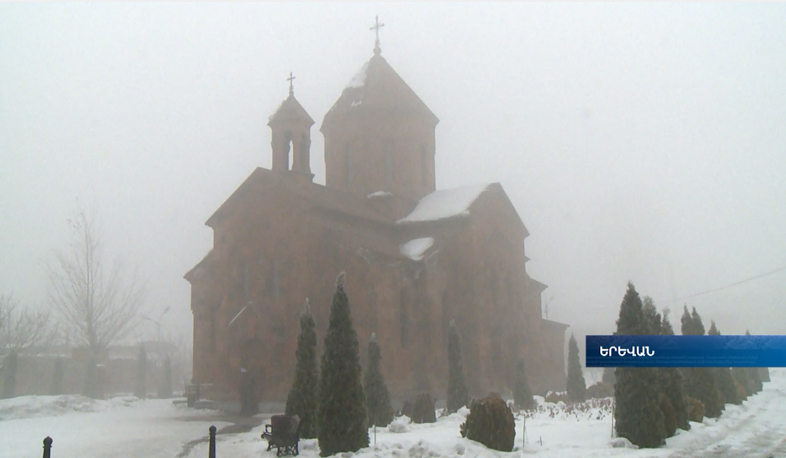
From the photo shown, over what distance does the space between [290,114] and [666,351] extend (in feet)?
51.1

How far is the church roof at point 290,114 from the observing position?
926 inches

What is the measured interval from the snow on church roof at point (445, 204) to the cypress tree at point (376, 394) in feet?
29.2

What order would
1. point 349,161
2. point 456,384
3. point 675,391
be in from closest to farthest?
point 675,391
point 456,384
point 349,161

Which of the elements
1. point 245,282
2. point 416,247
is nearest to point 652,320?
point 416,247

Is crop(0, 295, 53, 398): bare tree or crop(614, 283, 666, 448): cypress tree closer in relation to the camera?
crop(614, 283, 666, 448): cypress tree

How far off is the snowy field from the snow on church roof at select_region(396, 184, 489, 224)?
8413 millimetres

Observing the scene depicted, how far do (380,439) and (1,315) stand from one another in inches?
1152

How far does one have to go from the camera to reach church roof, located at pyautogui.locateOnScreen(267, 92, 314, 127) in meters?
23.5

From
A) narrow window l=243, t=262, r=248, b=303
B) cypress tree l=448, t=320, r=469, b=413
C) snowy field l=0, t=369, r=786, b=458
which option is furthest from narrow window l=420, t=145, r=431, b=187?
snowy field l=0, t=369, r=786, b=458

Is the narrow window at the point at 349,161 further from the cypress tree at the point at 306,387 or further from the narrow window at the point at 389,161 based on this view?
the cypress tree at the point at 306,387

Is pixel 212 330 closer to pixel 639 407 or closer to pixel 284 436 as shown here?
pixel 284 436

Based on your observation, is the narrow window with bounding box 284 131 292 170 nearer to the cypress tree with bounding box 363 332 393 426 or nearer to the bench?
the cypress tree with bounding box 363 332 393 426

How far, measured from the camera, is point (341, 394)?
38.1 feet

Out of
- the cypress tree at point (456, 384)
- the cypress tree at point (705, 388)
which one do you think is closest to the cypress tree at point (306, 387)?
the cypress tree at point (456, 384)
